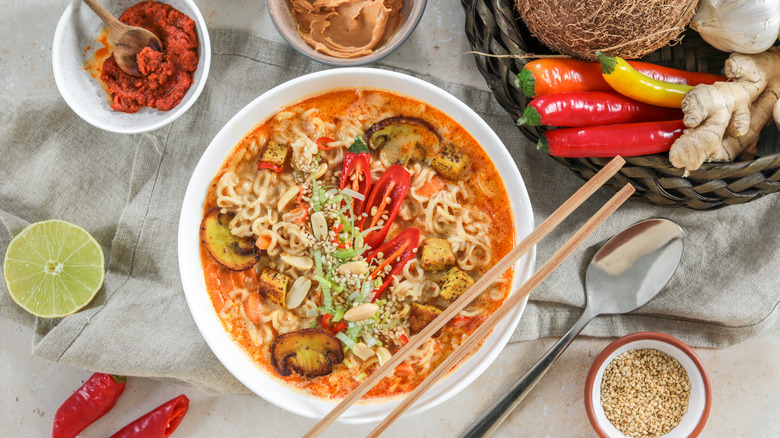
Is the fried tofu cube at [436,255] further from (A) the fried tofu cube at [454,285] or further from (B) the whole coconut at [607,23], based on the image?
(B) the whole coconut at [607,23]

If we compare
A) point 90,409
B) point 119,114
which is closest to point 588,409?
point 90,409

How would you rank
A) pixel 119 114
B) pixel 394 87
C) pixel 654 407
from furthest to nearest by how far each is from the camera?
pixel 654 407
pixel 119 114
pixel 394 87

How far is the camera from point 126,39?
3.57 m

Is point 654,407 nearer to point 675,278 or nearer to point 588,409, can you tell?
point 588,409

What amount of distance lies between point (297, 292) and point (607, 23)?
2.22 meters

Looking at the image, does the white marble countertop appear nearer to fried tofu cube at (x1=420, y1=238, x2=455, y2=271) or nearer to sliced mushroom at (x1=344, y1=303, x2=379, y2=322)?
fried tofu cube at (x1=420, y1=238, x2=455, y2=271)

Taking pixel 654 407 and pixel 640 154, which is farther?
pixel 654 407

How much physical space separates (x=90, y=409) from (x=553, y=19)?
3.76m

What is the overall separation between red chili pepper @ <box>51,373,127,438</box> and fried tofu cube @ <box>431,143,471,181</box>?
2589 mm

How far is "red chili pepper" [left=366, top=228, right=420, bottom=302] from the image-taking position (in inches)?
134

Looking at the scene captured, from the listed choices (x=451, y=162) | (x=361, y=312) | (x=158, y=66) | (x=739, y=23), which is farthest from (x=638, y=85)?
(x=158, y=66)

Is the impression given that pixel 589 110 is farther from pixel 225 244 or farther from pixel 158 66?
pixel 158 66

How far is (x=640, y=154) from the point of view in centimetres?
315

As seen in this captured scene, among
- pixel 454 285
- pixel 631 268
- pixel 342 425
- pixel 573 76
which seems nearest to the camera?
pixel 573 76
